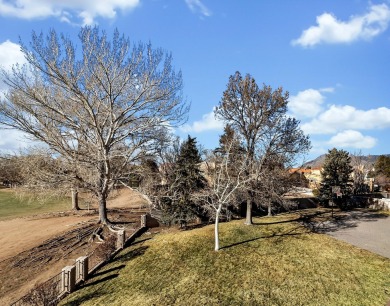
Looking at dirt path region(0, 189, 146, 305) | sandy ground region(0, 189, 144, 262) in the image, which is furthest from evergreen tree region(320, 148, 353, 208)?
sandy ground region(0, 189, 144, 262)

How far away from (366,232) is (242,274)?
40.8 feet

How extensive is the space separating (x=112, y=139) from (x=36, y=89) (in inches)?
231

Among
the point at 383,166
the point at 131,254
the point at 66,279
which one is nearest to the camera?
the point at 66,279

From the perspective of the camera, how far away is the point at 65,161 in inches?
936

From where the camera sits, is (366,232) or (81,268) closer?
(81,268)

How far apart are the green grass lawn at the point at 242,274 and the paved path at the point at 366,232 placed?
1.23m

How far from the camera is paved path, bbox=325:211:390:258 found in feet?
57.5

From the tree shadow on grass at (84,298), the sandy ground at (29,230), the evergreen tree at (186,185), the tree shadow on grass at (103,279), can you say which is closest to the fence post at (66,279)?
the tree shadow on grass at (103,279)

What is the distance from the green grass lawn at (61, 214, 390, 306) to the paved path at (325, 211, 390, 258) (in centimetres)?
123

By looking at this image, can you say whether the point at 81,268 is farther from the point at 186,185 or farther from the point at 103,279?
the point at 186,185

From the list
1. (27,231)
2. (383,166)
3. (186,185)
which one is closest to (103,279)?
(186,185)

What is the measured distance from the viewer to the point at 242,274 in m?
13.4

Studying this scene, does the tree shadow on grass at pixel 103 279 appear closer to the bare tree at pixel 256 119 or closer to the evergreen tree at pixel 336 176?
the bare tree at pixel 256 119

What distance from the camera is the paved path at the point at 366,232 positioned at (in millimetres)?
17511
